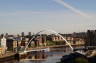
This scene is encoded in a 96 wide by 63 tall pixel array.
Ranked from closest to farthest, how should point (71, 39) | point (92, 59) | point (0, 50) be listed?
point (92, 59) → point (0, 50) → point (71, 39)

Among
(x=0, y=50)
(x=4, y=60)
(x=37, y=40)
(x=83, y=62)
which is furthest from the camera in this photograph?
(x=37, y=40)

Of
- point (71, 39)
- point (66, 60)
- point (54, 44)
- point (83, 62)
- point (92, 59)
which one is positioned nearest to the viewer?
point (83, 62)

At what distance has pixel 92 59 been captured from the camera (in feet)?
106

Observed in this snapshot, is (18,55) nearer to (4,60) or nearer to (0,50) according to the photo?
(0,50)

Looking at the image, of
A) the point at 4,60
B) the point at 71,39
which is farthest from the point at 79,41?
the point at 4,60

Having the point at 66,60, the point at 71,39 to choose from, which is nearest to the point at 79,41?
the point at 71,39

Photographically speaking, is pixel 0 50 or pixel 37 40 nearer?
pixel 0 50

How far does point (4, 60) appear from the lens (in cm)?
5072

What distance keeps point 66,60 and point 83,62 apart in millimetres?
15640

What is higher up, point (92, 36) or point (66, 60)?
point (92, 36)

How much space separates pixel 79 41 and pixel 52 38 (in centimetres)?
1073

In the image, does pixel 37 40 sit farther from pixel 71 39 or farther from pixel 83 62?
pixel 83 62

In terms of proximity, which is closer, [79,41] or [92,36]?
[92,36]

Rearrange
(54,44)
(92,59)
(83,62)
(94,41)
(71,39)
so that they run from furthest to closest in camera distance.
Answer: (71,39) < (54,44) < (94,41) < (92,59) < (83,62)
